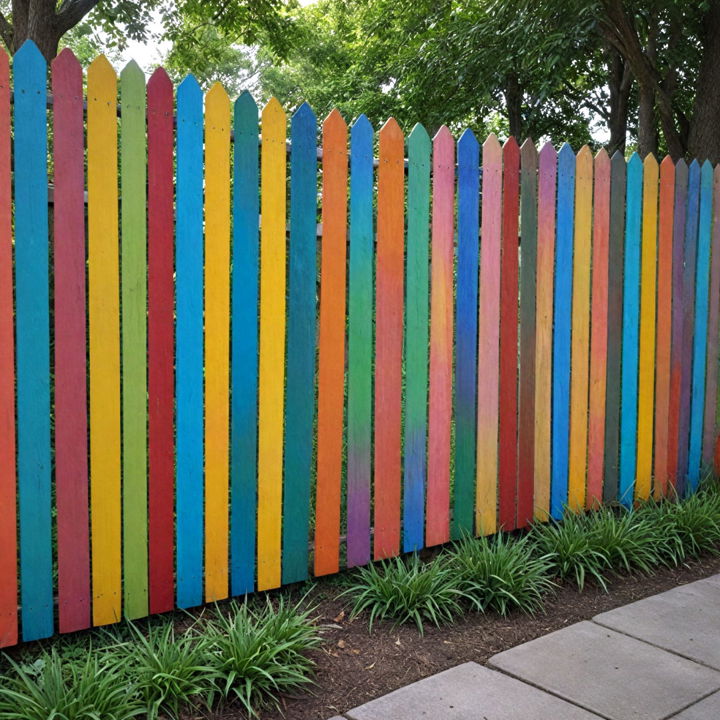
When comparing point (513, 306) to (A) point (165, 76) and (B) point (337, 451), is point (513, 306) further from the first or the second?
(A) point (165, 76)

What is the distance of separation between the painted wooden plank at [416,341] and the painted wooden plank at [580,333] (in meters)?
0.99

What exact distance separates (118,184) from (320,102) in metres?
22.5

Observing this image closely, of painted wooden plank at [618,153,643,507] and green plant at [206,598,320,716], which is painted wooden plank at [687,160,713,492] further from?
green plant at [206,598,320,716]

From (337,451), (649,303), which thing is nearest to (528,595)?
(337,451)

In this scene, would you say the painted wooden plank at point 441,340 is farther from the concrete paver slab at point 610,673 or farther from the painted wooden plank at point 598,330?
the painted wooden plank at point 598,330

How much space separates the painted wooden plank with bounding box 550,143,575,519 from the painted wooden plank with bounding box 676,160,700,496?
986mm

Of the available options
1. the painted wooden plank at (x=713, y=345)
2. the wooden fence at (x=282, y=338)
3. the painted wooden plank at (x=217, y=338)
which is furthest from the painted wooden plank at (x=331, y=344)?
the painted wooden plank at (x=713, y=345)

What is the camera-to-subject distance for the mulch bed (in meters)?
2.56

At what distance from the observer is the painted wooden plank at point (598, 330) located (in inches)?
→ 168

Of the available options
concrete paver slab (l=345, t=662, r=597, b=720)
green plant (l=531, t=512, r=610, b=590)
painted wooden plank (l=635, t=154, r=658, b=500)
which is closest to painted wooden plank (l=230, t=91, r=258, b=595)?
concrete paver slab (l=345, t=662, r=597, b=720)

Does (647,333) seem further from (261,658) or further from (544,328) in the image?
(261,658)

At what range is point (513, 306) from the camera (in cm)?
399

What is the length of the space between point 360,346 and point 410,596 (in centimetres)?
104

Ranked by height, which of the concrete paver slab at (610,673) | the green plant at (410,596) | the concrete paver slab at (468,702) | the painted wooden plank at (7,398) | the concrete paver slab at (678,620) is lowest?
the concrete paver slab at (678,620)
